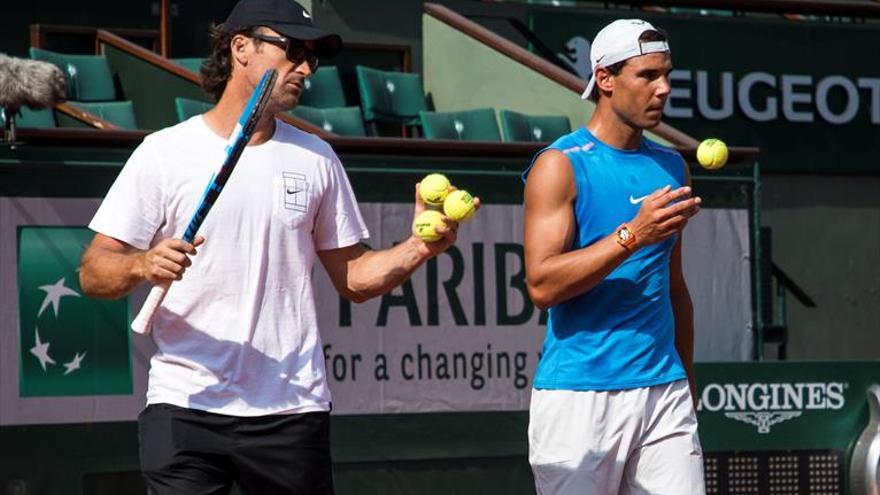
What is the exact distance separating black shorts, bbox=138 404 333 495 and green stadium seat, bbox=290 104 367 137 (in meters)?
6.50

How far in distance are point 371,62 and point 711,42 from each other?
306 centimetres

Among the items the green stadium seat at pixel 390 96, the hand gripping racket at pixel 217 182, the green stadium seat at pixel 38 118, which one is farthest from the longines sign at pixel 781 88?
the hand gripping racket at pixel 217 182

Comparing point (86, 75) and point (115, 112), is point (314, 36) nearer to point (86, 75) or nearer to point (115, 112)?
point (115, 112)

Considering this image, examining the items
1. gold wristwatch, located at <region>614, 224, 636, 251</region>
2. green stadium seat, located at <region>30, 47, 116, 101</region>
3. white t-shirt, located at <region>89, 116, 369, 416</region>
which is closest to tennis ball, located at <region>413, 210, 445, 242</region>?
white t-shirt, located at <region>89, 116, 369, 416</region>

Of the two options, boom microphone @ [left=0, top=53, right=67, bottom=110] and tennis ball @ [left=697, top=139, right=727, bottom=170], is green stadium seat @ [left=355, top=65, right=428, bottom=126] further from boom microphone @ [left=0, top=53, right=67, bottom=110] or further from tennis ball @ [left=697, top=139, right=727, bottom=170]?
tennis ball @ [left=697, top=139, right=727, bottom=170]

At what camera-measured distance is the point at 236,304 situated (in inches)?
164

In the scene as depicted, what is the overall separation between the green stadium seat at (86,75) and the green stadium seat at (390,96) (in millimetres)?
1771

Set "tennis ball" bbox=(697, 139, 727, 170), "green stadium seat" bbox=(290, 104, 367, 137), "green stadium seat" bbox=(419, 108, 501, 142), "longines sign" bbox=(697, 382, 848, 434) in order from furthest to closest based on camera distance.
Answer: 1. "green stadium seat" bbox=(419, 108, 501, 142)
2. "green stadium seat" bbox=(290, 104, 367, 137)
3. "longines sign" bbox=(697, 382, 848, 434)
4. "tennis ball" bbox=(697, 139, 727, 170)

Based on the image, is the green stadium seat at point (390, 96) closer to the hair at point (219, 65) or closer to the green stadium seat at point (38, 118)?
the green stadium seat at point (38, 118)

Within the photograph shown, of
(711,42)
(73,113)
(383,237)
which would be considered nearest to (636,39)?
(383,237)

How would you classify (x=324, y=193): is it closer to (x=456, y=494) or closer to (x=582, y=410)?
(x=582, y=410)

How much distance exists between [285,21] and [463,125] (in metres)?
6.73

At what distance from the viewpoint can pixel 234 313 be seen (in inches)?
164

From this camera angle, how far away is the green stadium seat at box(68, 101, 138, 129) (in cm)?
1056
